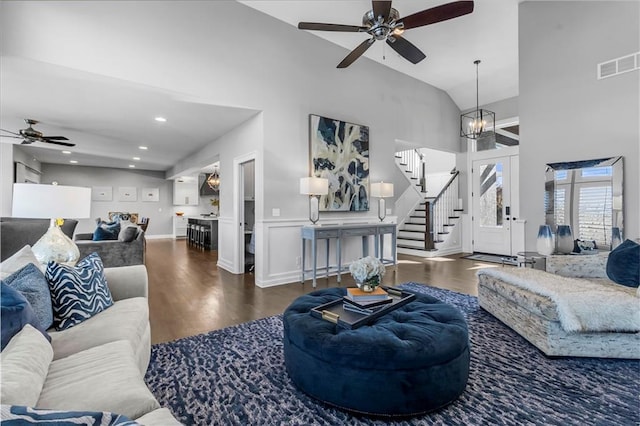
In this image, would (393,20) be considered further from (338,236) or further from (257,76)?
(338,236)

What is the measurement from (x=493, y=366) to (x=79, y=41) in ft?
16.1

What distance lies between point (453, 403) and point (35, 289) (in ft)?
7.92

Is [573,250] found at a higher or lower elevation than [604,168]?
lower

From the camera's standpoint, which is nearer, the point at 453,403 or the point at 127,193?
the point at 453,403

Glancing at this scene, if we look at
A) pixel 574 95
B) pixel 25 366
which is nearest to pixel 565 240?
pixel 574 95

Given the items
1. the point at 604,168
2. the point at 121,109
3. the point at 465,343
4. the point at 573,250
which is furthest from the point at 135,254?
the point at 604,168

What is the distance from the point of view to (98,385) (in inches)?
43.3

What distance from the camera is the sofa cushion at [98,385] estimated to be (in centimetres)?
100

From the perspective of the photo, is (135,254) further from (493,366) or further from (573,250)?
(573,250)

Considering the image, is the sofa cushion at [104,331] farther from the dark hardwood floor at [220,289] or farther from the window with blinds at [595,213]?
the window with blinds at [595,213]

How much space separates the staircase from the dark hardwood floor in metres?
0.45

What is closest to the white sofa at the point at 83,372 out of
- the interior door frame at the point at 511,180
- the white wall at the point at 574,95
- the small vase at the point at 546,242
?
the small vase at the point at 546,242

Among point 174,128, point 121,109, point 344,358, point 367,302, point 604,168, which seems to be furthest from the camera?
point 174,128

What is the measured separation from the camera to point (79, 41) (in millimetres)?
3143
